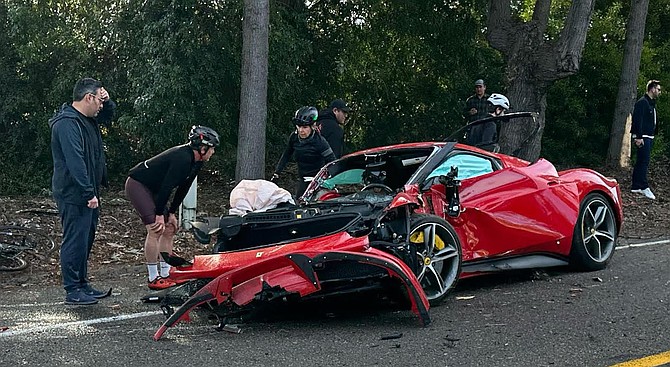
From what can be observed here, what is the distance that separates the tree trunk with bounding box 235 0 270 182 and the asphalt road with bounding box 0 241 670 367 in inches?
148

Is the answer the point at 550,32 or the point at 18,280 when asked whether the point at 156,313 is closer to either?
the point at 18,280

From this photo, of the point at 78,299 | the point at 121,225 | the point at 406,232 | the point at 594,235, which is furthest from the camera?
the point at 121,225

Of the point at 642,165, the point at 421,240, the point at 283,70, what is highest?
the point at 283,70

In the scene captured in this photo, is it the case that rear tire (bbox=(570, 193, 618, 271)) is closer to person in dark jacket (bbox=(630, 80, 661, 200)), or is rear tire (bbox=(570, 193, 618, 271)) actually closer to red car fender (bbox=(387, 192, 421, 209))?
red car fender (bbox=(387, 192, 421, 209))

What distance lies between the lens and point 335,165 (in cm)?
822

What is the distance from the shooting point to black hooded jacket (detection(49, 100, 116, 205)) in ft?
23.7

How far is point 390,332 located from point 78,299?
2.82 meters

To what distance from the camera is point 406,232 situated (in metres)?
6.50

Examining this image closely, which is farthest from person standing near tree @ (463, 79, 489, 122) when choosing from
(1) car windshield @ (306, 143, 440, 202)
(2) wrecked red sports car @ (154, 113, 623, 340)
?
(1) car windshield @ (306, 143, 440, 202)

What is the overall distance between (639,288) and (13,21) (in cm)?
1087

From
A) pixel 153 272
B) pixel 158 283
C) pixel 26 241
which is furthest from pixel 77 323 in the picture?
pixel 26 241

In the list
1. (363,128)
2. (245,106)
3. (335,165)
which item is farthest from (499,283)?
(363,128)

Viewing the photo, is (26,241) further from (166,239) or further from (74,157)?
(74,157)

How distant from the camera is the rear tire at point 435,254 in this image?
673 centimetres
